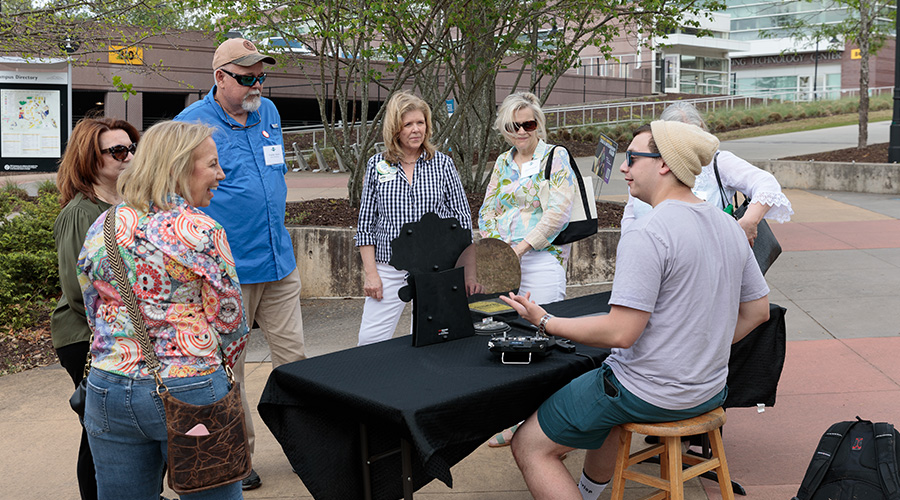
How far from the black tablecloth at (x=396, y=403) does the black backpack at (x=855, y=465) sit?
35.8 inches

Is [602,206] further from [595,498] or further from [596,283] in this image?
[595,498]

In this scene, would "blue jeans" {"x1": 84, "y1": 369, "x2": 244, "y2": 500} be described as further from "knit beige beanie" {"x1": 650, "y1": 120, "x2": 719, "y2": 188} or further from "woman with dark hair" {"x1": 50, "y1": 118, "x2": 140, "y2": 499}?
"knit beige beanie" {"x1": 650, "y1": 120, "x2": 719, "y2": 188}

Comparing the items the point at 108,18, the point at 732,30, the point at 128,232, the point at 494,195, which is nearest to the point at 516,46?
the point at 108,18

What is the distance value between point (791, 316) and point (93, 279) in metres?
5.65

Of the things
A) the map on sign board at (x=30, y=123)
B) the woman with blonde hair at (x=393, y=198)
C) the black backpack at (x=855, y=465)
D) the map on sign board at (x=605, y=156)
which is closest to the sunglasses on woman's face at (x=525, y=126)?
the woman with blonde hair at (x=393, y=198)

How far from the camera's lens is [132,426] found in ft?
8.23

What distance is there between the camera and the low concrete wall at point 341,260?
7855 mm

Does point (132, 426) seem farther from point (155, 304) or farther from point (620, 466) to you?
point (620, 466)

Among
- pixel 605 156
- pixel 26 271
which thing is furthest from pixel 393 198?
pixel 26 271

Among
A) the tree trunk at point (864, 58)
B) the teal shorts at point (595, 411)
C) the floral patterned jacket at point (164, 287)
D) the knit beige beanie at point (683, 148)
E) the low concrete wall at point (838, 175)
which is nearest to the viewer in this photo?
the floral patterned jacket at point (164, 287)

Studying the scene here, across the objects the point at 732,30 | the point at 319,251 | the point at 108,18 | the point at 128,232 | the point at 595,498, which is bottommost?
the point at 595,498

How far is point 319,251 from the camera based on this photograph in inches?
312

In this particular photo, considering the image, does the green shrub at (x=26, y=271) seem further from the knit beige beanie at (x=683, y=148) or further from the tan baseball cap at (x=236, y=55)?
the knit beige beanie at (x=683, y=148)

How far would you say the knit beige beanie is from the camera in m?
2.81
